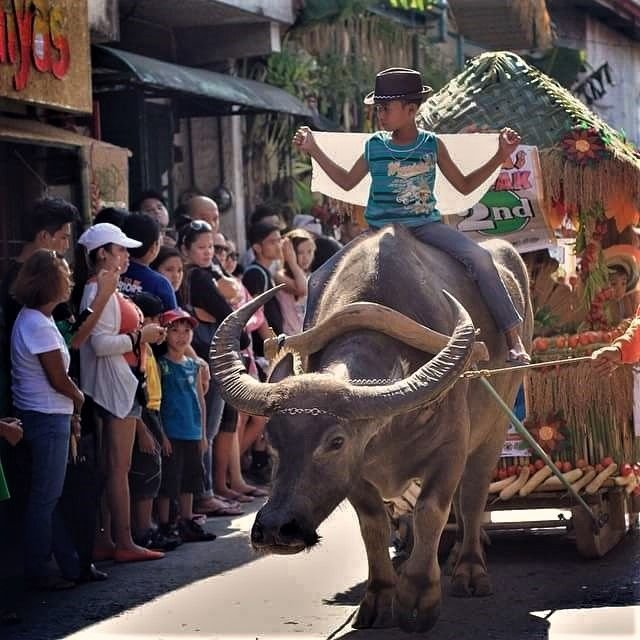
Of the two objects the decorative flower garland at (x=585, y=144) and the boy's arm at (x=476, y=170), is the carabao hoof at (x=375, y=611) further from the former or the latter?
the decorative flower garland at (x=585, y=144)

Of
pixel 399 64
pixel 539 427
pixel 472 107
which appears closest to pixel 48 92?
pixel 472 107

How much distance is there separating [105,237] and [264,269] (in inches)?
132

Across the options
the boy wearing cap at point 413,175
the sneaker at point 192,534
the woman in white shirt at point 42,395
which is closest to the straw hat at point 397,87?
the boy wearing cap at point 413,175

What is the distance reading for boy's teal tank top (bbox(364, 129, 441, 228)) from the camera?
7477mm

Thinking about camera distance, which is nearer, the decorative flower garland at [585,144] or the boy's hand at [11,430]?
the boy's hand at [11,430]

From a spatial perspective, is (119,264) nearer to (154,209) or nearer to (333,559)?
(333,559)

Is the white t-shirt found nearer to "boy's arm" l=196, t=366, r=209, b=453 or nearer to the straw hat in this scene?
"boy's arm" l=196, t=366, r=209, b=453

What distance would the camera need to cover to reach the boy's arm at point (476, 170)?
7566 mm

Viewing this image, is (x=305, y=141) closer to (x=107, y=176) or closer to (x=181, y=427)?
(x=181, y=427)

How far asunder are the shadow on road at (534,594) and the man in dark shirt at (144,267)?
8.44 ft

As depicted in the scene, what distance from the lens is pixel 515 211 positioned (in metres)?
8.86

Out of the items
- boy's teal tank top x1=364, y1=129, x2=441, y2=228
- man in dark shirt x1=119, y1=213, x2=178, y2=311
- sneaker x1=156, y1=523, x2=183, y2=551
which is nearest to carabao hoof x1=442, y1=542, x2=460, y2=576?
boy's teal tank top x1=364, y1=129, x2=441, y2=228

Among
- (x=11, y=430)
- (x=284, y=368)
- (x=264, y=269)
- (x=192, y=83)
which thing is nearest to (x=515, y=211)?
(x=284, y=368)

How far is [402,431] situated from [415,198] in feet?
4.17
